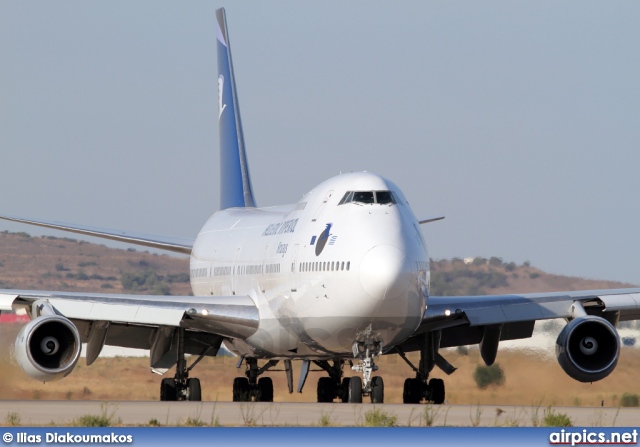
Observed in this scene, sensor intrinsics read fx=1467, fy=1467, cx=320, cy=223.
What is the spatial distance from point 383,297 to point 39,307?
6.34 m

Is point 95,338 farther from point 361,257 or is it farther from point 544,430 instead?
point 544,430

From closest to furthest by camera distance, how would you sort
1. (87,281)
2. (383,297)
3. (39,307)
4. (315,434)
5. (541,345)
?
(315,434) < (383,297) < (39,307) < (541,345) < (87,281)

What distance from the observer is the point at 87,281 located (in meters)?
Result: 74.8

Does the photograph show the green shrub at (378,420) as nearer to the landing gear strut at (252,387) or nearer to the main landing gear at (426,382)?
the main landing gear at (426,382)

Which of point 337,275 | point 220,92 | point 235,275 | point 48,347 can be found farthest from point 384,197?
point 220,92

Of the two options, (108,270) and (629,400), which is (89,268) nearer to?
(108,270)

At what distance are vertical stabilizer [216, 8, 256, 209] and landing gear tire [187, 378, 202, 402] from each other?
35.7 feet

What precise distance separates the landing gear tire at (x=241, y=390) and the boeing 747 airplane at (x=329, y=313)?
1.3 inches

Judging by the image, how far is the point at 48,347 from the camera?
81.6 ft

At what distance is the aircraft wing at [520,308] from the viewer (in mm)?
26141

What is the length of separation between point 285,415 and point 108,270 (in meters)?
55.2

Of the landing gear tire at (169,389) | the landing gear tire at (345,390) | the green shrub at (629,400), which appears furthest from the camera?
the green shrub at (629,400)

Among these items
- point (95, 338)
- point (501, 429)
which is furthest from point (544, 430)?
point (95, 338)

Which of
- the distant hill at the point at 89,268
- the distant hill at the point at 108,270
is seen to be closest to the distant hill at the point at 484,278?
the distant hill at the point at 108,270
